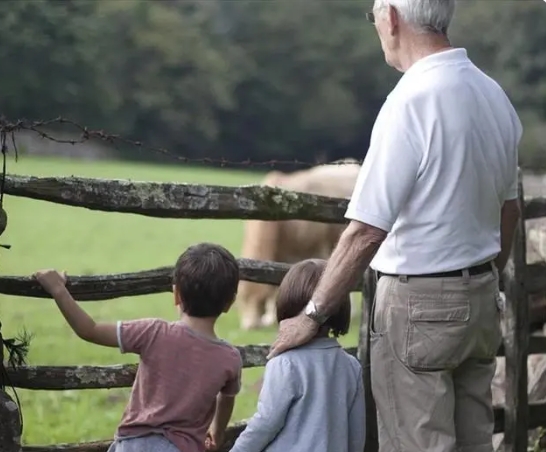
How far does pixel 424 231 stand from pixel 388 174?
0.72ft

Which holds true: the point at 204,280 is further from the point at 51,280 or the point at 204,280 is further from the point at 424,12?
the point at 424,12

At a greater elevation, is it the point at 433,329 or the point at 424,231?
the point at 424,231

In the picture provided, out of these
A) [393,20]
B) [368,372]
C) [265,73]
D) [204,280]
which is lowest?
[368,372]

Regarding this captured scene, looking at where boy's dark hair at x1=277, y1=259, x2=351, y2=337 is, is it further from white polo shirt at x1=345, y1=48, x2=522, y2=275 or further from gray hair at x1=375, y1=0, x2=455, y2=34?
gray hair at x1=375, y1=0, x2=455, y2=34

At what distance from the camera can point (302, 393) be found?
3.05m

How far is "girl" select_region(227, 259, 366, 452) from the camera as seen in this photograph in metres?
3.04

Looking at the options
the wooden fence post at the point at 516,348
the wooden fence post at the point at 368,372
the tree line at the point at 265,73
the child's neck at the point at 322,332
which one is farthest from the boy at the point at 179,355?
the tree line at the point at 265,73

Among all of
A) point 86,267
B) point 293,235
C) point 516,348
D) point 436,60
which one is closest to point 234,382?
point 436,60

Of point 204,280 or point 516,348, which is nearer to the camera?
point 204,280

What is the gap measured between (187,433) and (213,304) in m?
0.39

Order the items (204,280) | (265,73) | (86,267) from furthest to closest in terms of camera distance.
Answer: (265,73) → (86,267) → (204,280)

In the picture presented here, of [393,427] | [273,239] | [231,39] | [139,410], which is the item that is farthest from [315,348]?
[231,39]

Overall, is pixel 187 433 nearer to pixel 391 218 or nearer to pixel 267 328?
pixel 391 218

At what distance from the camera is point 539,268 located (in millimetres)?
4875
